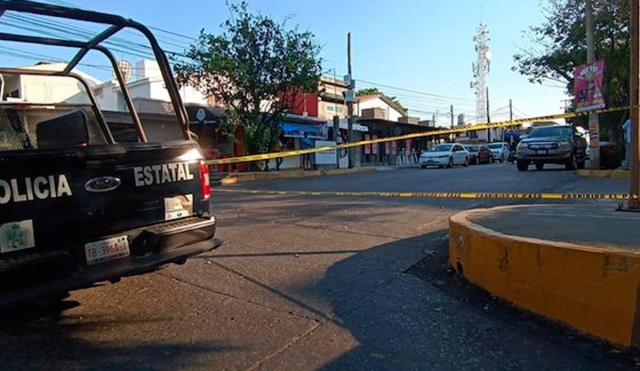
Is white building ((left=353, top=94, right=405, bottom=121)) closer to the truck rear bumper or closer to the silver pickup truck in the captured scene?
the silver pickup truck

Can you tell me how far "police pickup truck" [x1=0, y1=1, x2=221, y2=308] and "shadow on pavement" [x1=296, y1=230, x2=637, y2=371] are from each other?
1291 millimetres

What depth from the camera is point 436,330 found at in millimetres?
3340

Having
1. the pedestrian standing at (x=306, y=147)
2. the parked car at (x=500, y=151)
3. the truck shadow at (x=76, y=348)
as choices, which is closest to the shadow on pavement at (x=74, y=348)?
the truck shadow at (x=76, y=348)

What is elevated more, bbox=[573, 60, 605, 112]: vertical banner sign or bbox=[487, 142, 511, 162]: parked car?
bbox=[573, 60, 605, 112]: vertical banner sign

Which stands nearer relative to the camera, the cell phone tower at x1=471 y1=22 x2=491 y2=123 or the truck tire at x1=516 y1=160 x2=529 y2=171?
the truck tire at x1=516 y1=160 x2=529 y2=171

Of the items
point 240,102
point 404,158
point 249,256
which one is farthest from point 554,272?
point 404,158

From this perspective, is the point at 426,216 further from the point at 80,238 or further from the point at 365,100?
the point at 365,100

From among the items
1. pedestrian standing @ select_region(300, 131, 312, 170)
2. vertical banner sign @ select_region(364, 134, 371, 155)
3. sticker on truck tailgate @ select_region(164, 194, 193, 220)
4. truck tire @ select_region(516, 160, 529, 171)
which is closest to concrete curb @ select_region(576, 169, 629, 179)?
truck tire @ select_region(516, 160, 529, 171)

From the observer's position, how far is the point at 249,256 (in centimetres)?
527

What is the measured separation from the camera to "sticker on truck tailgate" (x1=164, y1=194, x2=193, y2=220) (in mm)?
3748

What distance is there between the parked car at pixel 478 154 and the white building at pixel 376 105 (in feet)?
27.0

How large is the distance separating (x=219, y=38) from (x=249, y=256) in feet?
49.1

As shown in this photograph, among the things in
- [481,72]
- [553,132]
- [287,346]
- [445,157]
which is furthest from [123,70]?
[481,72]

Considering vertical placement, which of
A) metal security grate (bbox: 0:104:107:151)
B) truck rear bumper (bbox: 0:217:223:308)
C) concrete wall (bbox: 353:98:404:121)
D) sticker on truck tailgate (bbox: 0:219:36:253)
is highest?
concrete wall (bbox: 353:98:404:121)
